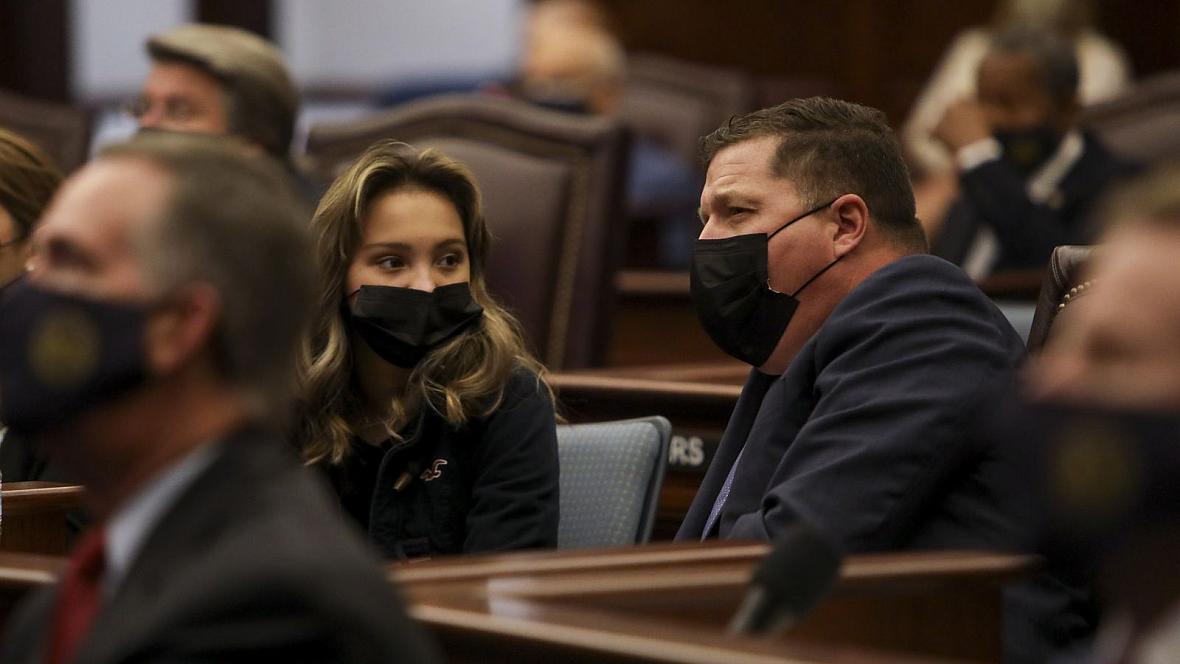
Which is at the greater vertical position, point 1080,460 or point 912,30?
point 1080,460

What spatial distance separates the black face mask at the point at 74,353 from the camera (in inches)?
47.6

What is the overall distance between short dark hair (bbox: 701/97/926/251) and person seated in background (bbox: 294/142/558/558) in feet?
1.36

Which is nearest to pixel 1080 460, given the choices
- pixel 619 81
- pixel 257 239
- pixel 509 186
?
pixel 257 239

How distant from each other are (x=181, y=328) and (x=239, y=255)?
0.06 metres

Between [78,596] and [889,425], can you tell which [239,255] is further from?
[889,425]

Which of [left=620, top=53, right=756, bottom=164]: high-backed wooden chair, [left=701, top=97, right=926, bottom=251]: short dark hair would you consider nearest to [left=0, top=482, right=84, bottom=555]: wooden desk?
[left=701, top=97, right=926, bottom=251]: short dark hair

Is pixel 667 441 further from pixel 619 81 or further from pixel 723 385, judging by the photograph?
pixel 619 81

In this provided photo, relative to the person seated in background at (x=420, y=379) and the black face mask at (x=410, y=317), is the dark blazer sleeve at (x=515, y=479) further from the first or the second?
the black face mask at (x=410, y=317)

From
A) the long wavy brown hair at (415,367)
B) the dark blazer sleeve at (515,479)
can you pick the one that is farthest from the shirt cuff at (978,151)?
the dark blazer sleeve at (515,479)

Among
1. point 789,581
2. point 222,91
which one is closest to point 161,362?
point 789,581

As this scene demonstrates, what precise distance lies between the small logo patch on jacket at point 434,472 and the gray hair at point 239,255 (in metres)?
1.08

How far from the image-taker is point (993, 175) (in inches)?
165

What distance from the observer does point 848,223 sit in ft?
7.97

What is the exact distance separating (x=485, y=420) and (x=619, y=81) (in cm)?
407
